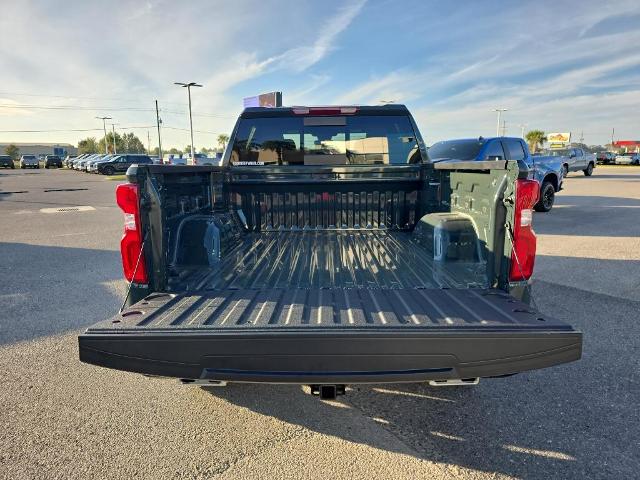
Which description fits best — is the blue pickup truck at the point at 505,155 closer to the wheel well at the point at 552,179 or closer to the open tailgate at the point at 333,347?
the wheel well at the point at 552,179

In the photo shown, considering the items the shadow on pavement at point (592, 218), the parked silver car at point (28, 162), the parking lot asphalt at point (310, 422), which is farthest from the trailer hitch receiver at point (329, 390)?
the parked silver car at point (28, 162)

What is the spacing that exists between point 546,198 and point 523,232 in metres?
11.4

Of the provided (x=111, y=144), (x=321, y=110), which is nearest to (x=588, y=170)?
(x=321, y=110)

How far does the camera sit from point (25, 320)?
4.55 m

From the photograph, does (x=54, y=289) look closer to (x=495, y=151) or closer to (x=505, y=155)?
(x=495, y=151)

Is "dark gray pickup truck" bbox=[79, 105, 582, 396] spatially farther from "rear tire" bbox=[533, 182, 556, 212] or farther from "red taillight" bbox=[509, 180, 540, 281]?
"rear tire" bbox=[533, 182, 556, 212]

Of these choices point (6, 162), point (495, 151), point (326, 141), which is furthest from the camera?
point (6, 162)

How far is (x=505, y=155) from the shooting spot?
10219 mm

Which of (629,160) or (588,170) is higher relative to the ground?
(629,160)

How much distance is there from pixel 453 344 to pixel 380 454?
1009mm

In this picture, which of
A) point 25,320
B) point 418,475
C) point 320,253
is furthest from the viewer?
point 25,320

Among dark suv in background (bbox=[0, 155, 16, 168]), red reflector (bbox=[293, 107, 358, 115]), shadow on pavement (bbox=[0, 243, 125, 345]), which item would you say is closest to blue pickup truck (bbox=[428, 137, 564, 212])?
red reflector (bbox=[293, 107, 358, 115])

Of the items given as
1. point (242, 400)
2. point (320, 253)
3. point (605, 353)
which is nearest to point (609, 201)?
point (605, 353)

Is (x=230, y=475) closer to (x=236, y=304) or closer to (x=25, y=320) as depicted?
(x=236, y=304)
